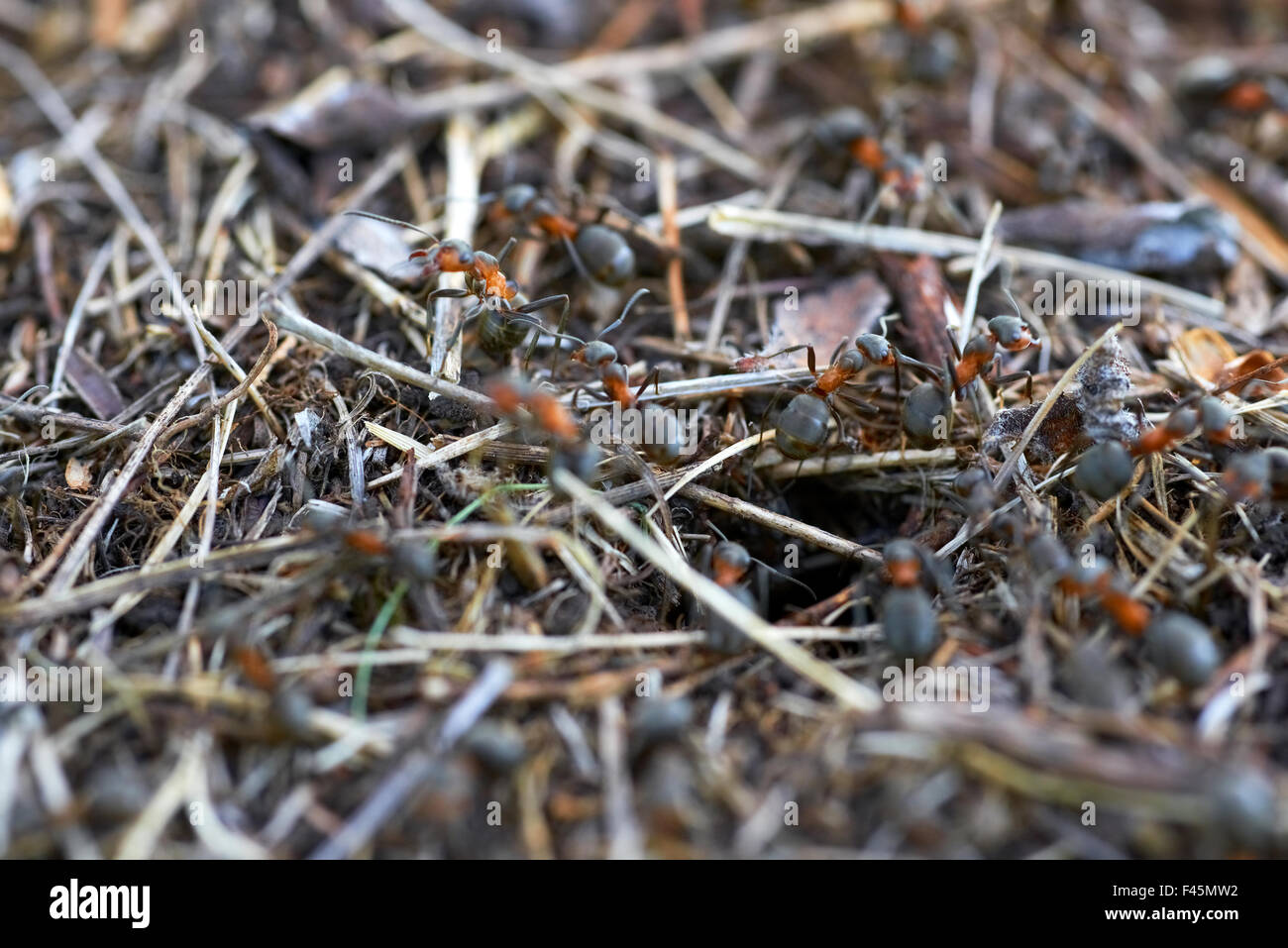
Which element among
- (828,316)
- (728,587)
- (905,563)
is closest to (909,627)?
(905,563)

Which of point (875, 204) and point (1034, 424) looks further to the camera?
point (875, 204)

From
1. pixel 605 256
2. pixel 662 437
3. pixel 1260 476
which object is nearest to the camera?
pixel 1260 476

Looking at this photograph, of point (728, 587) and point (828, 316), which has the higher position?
point (828, 316)

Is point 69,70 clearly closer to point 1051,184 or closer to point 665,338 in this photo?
point 665,338

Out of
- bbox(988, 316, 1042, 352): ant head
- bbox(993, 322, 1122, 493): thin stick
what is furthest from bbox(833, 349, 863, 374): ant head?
bbox(993, 322, 1122, 493): thin stick

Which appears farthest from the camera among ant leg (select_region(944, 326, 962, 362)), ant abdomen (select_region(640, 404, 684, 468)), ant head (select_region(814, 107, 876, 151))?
ant head (select_region(814, 107, 876, 151))

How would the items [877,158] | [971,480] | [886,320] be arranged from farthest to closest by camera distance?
[877,158] → [886,320] → [971,480]

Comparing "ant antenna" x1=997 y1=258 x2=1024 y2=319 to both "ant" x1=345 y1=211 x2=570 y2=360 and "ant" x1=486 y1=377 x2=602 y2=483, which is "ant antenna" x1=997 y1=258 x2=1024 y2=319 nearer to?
"ant" x1=345 y1=211 x2=570 y2=360

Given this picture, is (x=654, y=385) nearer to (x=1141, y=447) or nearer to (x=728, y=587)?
(x=728, y=587)
